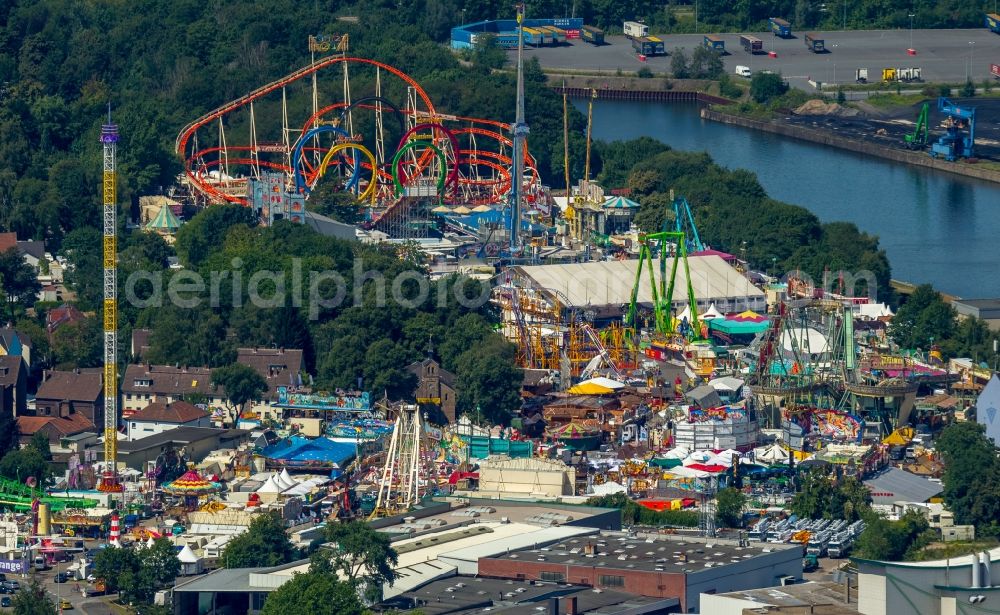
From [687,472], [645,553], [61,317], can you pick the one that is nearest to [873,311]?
[687,472]

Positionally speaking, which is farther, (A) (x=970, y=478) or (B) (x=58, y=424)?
(B) (x=58, y=424)

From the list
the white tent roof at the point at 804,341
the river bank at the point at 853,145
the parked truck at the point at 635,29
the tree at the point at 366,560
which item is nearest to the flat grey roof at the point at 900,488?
the white tent roof at the point at 804,341

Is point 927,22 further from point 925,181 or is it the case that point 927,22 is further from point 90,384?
point 90,384

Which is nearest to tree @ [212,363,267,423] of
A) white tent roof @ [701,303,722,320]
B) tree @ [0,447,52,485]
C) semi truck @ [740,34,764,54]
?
tree @ [0,447,52,485]

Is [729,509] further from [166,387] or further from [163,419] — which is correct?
[166,387]

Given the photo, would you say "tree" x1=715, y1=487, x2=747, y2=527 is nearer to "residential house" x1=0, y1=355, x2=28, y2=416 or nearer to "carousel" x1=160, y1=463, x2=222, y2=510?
"carousel" x1=160, y1=463, x2=222, y2=510

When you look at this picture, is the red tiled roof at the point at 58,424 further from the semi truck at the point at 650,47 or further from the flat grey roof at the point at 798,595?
the semi truck at the point at 650,47
